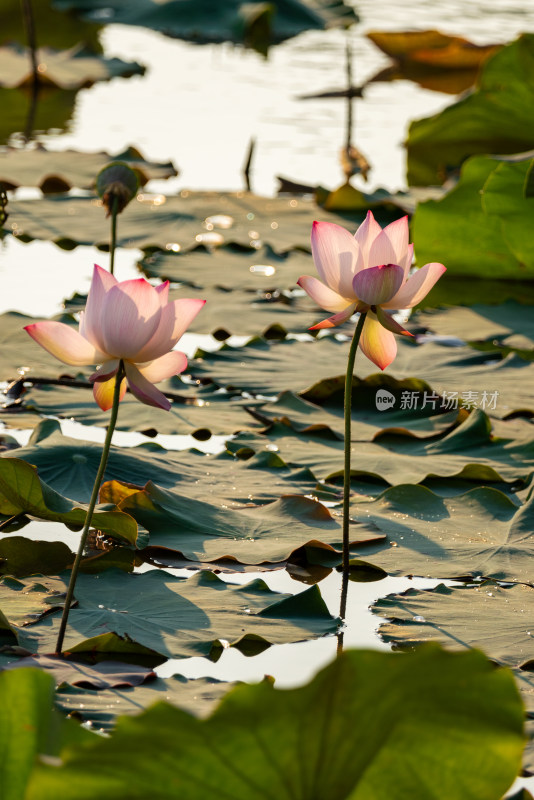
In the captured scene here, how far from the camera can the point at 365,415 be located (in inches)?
81.0

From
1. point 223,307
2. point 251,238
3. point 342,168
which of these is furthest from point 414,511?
point 342,168

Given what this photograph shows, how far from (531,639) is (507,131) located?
2.51 metres

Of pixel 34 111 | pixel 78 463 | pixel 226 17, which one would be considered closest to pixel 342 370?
pixel 78 463

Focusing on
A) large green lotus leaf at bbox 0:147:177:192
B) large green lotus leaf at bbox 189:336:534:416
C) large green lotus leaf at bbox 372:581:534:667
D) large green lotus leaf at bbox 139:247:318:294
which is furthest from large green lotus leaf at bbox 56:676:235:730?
large green lotus leaf at bbox 0:147:177:192

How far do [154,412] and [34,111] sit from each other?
3.03 meters

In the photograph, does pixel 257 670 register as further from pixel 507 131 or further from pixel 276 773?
pixel 507 131

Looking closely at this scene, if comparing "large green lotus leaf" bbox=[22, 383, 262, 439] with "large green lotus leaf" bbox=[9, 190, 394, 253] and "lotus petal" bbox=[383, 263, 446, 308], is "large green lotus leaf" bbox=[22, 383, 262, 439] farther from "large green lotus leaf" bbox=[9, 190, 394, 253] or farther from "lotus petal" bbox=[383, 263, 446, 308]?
"large green lotus leaf" bbox=[9, 190, 394, 253]

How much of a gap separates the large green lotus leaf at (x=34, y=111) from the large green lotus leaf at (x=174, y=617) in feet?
9.97

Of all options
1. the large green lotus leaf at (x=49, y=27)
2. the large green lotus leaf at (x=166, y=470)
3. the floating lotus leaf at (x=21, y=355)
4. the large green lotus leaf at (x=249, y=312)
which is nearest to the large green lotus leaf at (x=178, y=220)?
the large green lotus leaf at (x=249, y=312)

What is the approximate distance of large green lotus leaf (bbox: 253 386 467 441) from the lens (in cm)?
195

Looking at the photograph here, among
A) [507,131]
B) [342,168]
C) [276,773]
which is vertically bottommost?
[342,168]

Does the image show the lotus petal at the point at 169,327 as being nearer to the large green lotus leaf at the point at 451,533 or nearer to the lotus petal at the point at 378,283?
the lotus petal at the point at 378,283

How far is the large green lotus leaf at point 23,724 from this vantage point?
62 cm

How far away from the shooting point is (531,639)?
4.19 ft
